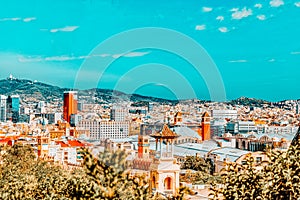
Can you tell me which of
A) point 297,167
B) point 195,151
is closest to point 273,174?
point 297,167

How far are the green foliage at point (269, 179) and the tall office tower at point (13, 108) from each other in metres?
58.7

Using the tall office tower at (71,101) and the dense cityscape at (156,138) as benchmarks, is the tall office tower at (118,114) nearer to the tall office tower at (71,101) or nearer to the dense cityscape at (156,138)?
the dense cityscape at (156,138)

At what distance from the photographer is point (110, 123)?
1714cm

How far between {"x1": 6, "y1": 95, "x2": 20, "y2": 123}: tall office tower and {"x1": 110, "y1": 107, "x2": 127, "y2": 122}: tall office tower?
4600 centimetres

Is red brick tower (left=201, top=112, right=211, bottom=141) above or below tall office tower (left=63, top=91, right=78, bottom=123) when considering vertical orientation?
below

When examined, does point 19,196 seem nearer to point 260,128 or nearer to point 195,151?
point 195,151

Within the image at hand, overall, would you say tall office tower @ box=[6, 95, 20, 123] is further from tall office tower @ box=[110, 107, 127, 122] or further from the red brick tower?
tall office tower @ box=[110, 107, 127, 122]

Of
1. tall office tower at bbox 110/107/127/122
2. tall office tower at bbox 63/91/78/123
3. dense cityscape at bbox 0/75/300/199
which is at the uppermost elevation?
tall office tower at bbox 63/91/78/123

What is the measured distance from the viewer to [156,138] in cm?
1036

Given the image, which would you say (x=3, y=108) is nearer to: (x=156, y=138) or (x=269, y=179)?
(x=156, y=138)

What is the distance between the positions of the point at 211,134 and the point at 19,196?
89.6ft

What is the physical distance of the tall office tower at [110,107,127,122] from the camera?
15750mm

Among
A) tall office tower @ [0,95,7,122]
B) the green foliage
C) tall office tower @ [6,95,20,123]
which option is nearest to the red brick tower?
the green foliage

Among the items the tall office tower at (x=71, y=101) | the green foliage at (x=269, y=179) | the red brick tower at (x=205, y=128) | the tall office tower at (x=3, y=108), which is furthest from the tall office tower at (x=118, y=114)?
the tall office tower at (x=3, y=108)
